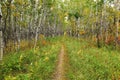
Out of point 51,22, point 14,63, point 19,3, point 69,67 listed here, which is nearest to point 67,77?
point 69,67

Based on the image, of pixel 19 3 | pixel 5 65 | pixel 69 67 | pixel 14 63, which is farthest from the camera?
pixel 19 3

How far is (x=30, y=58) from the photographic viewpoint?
648 inches

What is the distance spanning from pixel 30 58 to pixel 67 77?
16.7ft

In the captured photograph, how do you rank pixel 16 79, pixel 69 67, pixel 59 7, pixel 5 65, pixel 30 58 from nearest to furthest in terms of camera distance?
1. pixel 16 79
2. pixel 5 65
3. pixel 69 67
4. pixel 30 58
5. pixel 59 7

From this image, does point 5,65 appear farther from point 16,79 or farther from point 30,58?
point 30,58

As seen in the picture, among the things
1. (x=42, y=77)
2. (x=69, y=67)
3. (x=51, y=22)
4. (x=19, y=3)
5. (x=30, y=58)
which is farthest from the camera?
(x=51, y=22)

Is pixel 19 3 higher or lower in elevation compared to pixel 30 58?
higher

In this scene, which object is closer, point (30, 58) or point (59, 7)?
point (30, 58)

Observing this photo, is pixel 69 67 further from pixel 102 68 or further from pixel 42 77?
pixel 42 77

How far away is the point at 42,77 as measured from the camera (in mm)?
11789

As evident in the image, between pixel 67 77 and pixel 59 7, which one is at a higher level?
pixel 59 7

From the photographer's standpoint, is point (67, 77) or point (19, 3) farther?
point (19, 3)

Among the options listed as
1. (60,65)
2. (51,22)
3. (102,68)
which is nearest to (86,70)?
(102,68)

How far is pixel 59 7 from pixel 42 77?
46503 millimetres
